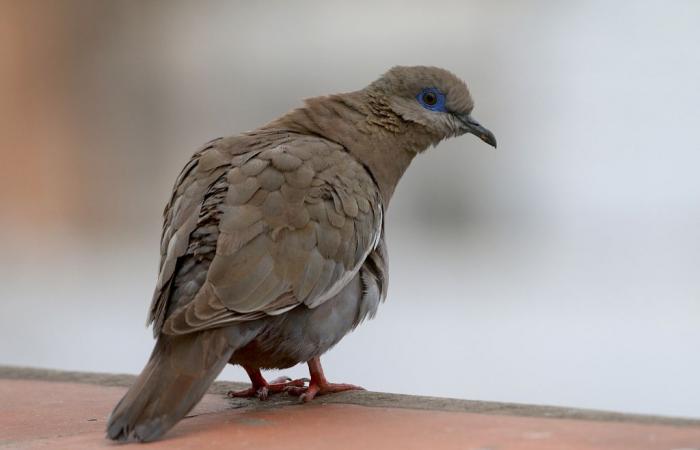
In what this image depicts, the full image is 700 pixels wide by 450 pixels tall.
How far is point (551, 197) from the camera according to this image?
813 centimetres

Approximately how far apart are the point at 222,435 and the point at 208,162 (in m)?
0.93

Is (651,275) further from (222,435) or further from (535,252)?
(222,435)

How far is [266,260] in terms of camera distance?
3293mm

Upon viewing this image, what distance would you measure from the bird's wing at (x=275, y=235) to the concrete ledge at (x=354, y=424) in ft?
1.00

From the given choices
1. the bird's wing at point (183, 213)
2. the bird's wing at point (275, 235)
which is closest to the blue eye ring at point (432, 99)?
the bird's wing at point (275, 235)

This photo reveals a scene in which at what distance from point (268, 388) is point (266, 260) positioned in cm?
60

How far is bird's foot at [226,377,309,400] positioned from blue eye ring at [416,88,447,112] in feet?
3.62

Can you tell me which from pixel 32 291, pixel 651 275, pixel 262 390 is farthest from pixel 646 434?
pixel 32 291

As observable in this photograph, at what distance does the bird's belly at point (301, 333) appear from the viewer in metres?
3.42

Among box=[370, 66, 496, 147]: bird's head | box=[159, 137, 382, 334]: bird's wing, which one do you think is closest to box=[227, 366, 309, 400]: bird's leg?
box=[159, 137, 382, 334]: bird's wing

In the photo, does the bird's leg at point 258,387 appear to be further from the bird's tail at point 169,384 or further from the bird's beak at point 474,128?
the bird's beak at point 474,128

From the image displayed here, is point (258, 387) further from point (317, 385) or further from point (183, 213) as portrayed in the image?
point (183, 213)

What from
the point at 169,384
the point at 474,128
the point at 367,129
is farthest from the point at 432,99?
the point at 169,384

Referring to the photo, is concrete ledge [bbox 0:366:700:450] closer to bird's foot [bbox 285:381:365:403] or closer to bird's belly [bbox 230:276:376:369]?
bird's foot [bbox 285:381:365:403]
